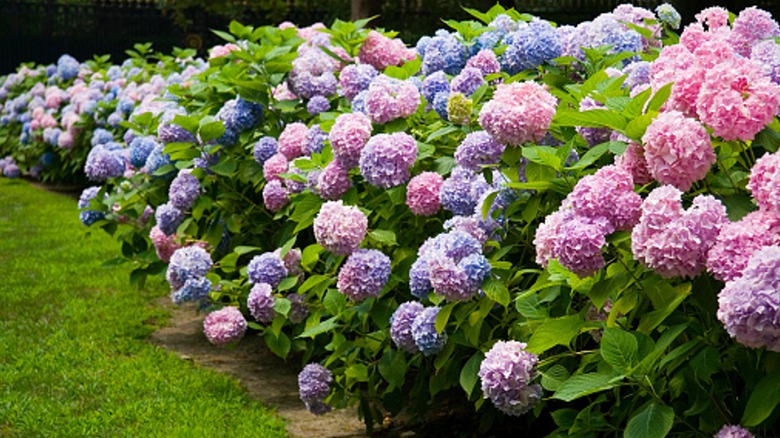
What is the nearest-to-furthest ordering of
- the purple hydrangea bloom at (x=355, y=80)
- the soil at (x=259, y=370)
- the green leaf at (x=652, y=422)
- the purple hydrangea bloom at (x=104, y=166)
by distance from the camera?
the green leaf at (x=652, y=422)
the soil at (x=259, y=370)
the purple hydrangea bloom at (x=355, y=80)
the purple hydrangea bloom at (x=104, y=166)

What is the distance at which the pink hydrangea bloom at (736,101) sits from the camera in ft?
8.19

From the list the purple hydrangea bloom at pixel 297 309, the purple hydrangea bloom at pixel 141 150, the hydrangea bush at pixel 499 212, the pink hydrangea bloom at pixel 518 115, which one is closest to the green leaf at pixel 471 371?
the hydrangea bush at pixel 499 212

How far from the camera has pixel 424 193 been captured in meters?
3.88

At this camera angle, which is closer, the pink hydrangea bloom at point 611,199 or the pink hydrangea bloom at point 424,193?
the pink hydrangea bloom at point 611,199

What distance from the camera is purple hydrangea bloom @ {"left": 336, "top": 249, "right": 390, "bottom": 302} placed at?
3.83 m

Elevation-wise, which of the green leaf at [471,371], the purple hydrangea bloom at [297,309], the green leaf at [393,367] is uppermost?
the green leaf at [471,371]

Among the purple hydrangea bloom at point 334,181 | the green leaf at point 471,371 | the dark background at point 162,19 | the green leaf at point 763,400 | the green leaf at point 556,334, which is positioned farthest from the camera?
the dark background at point 162,19

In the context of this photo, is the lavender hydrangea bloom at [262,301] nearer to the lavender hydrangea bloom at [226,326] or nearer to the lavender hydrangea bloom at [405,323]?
the lavender hydrangea bloom at [226,326]

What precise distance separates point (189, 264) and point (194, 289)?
12 centimetres

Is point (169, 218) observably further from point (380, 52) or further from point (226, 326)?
point (380, 52)

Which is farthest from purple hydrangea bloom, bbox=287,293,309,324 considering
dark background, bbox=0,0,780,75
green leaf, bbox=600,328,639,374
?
dark background, bbox=0,0,780,75

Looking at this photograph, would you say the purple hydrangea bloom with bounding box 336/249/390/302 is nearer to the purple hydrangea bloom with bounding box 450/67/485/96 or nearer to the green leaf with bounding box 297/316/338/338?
the green leaf with bounding box 297/316/338/338

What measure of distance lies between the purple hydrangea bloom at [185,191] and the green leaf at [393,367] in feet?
5.56

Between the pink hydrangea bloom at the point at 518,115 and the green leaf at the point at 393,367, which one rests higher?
the pink hydrangea bloom at the point at 518,115
